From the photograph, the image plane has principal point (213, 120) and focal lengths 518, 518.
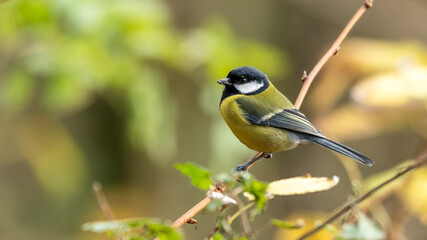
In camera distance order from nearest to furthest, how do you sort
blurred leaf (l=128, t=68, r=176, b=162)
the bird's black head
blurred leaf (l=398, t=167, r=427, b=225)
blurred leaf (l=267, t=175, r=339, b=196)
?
blurred leaf (l=267, t=175, r=339, b=196), blurred leaf (l=398, t=167, r=427, b=225), the bird's black head, blurred leaf (l=128, t=68, r=176, b=162)

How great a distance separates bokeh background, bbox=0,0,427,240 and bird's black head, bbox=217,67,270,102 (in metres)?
0.35

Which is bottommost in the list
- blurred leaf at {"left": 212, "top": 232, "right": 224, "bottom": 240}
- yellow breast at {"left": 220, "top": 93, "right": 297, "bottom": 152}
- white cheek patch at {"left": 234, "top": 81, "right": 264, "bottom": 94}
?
yellow breast at {"left": 220, "top": 93, "right": 297, "bottom": 152}

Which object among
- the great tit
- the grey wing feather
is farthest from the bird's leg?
the grey wing feather

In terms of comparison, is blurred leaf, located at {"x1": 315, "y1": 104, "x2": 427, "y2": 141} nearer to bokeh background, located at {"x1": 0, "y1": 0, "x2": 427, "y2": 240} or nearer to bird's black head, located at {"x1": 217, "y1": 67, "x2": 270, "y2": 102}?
bokeh background, located at {"x1": 0, "y1": 0, "x2": 427, "y2": 240}

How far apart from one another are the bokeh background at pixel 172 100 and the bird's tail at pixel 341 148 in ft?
0.41

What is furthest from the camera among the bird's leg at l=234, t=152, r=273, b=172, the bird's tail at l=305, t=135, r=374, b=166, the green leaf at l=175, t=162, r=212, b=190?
the bird's tail at l=305, t=135, r=374, b=166

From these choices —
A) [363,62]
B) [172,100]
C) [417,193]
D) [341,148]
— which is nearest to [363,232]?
[417,193]

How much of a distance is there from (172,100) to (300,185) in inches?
164

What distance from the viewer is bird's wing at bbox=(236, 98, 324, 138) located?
241 cm

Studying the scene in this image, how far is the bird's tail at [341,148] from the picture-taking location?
81.0 inches

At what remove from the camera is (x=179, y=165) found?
89cm

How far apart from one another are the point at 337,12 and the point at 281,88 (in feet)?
3.82

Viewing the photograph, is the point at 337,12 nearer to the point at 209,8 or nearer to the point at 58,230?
the point at 209,8

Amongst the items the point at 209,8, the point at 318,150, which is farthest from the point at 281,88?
the point at 209,8
